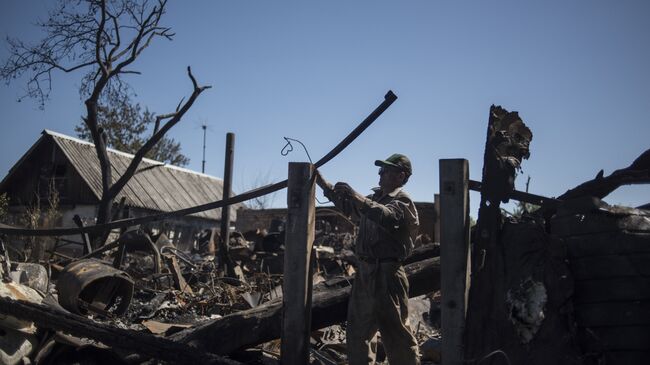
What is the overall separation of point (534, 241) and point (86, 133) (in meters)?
40.8

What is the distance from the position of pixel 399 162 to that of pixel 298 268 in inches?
50.2

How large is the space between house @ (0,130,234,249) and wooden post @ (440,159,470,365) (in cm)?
2045

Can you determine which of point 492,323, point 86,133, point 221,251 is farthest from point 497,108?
point 86,133

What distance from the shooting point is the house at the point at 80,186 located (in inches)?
960

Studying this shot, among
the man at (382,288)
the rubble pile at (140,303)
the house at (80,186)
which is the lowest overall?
the rubble pile at (140,303)

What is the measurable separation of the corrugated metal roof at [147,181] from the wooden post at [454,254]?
778 inches

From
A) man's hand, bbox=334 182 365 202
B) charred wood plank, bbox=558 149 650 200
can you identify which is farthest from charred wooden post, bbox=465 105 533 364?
man's hand, bbox=334 182 365 202

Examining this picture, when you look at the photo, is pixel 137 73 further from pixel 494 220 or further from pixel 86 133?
pixel 86 133

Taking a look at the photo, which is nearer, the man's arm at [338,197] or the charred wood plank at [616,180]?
the charred wood plank at [616,180]

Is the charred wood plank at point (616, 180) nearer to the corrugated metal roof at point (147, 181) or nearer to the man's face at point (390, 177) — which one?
the man's face at point (390, 177)

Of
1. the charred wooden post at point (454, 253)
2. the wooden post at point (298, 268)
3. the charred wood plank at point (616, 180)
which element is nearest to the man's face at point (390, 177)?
the wooden post at point (298, 268)

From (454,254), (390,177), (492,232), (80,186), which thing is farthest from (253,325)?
(80,186)

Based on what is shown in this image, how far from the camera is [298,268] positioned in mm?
3979

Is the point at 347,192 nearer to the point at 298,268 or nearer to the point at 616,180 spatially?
the point at 298,268
